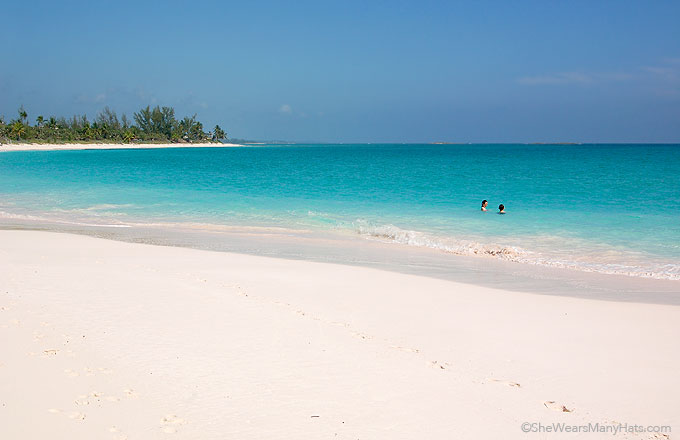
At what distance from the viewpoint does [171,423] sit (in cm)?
407

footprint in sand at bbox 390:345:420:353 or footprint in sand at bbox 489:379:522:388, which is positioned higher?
footprint in sand at bbox 489:379:522:388

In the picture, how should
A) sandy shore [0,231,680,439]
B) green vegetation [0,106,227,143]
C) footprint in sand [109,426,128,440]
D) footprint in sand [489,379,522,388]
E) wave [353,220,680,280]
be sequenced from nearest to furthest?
footprint in sand [109,426,128,440] < sandy shore [0,231,680,439] < footprint in sand [489,379,522,388] < wave [353,220,680,280] < green vegetation [0,106,227,143]

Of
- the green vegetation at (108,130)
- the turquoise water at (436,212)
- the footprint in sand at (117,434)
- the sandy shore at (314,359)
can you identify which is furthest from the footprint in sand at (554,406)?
the green vegetation at (108,130)

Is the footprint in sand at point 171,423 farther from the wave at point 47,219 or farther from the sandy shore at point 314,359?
the wave at point 47,219

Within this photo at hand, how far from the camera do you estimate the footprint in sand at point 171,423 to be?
3971 millimetres

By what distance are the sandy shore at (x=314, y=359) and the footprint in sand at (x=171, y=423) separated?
2 centimetres

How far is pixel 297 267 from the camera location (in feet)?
34.8

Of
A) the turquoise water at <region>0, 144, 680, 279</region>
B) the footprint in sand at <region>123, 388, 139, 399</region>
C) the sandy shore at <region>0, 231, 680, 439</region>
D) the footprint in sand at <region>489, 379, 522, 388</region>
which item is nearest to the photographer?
the sandy shore at <region>0, 231, 680, 439</region>

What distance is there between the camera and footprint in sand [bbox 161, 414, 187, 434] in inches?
156

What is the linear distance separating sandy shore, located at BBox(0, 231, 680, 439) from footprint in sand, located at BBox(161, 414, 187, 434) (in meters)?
0.02

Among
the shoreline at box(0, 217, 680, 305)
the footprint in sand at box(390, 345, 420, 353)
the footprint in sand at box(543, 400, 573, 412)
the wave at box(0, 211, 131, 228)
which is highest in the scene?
Result: the footprint in sand at box(543, 400, 573, 412)

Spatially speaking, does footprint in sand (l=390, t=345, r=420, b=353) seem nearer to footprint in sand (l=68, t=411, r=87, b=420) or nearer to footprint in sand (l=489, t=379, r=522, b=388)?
footprint in sand (l=489, t=379, r=522, b=388)

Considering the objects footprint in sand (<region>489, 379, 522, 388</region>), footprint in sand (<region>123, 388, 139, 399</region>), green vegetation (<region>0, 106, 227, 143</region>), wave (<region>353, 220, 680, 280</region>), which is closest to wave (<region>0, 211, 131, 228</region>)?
wave (<region>353, 220, 680, 280</region>)

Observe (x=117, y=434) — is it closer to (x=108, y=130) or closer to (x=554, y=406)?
(x=554, y=406)
